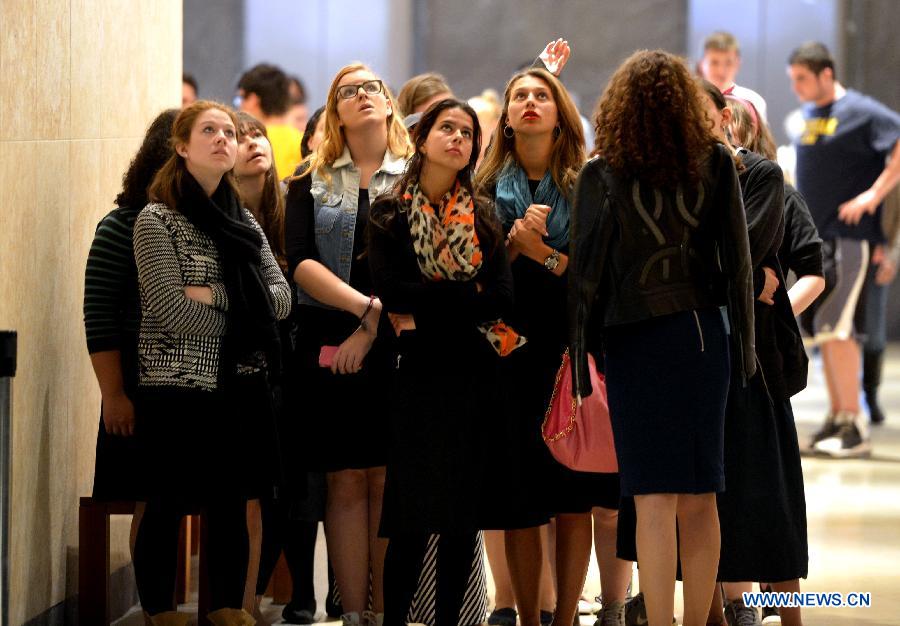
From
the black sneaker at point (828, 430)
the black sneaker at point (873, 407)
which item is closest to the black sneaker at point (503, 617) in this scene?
the black sneaker at point (828, 430)

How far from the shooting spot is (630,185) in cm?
388

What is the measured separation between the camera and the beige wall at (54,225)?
407cm

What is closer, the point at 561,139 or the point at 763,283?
the point at 763,283

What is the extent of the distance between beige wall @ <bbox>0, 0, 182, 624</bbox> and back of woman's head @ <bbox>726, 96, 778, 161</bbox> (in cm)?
202

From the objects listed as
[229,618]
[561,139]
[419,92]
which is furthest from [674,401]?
[419,92]

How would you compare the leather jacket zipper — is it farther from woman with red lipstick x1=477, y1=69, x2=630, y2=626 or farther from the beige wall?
the beige wall

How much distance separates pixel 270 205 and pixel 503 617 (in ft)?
5.01

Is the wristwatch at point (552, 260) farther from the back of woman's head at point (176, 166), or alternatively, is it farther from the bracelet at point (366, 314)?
the back of woman's head at point (176, 166)

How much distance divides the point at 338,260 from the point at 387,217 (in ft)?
1.38

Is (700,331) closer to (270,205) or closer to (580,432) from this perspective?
(580,432)

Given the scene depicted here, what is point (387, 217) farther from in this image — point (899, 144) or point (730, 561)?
point (899, 144)

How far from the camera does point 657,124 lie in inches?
152

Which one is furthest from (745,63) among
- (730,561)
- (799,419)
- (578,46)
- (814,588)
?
(730,561)

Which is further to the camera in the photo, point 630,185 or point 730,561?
point 730,561
